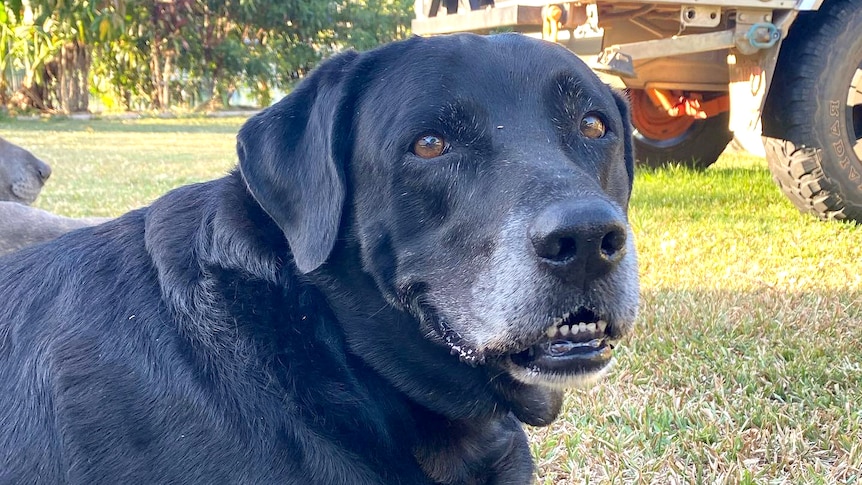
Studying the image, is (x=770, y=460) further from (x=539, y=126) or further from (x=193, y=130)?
(x=193, y=130)

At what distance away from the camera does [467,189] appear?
76.4 inches

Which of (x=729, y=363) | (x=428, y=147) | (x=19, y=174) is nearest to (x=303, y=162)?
(x=428, y=147)

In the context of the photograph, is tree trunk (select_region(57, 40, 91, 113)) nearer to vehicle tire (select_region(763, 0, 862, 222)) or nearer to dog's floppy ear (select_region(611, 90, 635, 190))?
vehicle tire (select_region(763, 0, 862, 222))

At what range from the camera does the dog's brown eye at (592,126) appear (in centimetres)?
216

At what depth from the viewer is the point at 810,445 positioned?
8.70ft

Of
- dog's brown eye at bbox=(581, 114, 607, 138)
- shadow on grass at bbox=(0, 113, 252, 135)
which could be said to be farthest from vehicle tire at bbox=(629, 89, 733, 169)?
shadow on grass at bbox=(0, 113, 252, 135)

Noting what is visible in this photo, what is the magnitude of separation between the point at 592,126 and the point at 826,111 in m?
4.14

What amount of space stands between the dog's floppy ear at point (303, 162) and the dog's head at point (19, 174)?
447 cm

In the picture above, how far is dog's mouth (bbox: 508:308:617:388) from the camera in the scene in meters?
1.85

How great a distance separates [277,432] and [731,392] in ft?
6.40

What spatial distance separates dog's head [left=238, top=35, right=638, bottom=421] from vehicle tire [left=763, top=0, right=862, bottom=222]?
3997 mm

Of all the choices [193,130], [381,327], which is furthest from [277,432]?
[193,130]

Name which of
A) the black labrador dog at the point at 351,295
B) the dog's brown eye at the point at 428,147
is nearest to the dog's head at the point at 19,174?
the black labrador dog at the point at 351,295

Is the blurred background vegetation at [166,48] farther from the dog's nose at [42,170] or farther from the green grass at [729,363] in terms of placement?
the green grass at [729,363]
